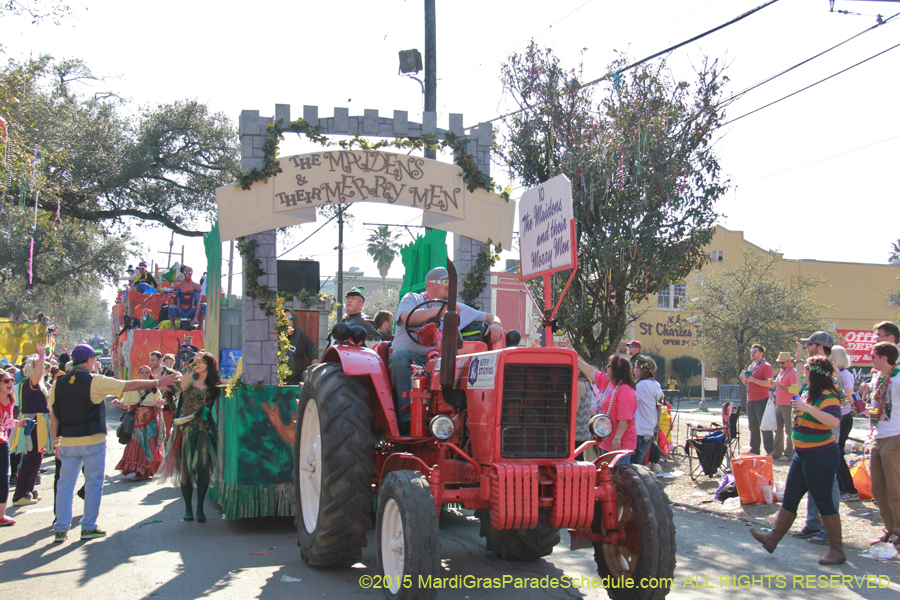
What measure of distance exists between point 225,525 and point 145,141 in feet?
49.8

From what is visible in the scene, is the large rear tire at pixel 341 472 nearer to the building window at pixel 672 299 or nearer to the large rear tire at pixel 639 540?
the large rear tire at pixel 639 540

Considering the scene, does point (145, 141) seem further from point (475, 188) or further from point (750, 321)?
point (750, 321)

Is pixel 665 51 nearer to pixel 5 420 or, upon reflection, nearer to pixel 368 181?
pixel 368 181

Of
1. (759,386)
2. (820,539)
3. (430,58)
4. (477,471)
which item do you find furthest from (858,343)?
(477,471)

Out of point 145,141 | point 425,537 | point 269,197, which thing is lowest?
point 425,537

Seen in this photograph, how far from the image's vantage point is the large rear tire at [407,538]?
145 inches

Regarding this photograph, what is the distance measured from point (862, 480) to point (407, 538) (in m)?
6.30

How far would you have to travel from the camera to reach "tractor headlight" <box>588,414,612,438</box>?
4410mm

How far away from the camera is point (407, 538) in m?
3.72

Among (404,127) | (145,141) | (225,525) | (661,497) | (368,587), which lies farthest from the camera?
(145,141)

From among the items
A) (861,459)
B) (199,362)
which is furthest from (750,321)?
(199,362)

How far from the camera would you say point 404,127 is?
7574mm

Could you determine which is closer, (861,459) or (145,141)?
(861,459)

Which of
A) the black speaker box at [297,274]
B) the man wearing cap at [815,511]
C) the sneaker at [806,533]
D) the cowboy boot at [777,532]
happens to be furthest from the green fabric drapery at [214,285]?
the sneaker at [806,533]
